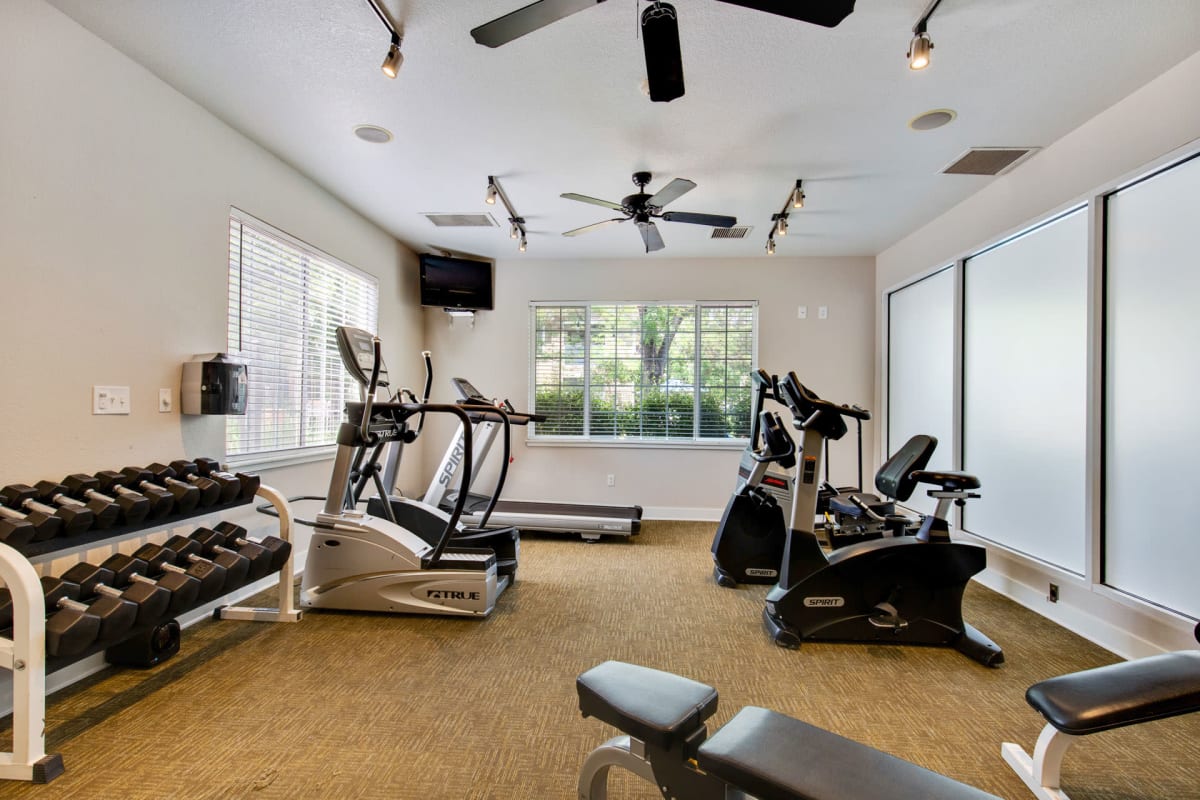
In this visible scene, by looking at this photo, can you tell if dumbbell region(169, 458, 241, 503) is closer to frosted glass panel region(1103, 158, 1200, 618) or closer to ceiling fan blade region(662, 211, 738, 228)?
ceiling fan blade region(662, 211, 738, 228)

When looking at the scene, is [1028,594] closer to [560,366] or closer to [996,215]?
[996,215]

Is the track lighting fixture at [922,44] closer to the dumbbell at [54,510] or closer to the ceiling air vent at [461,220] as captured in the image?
the ceiling air vent at [461,220]

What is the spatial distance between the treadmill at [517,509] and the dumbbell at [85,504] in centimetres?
230

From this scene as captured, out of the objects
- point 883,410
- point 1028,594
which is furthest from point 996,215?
point 1028,594

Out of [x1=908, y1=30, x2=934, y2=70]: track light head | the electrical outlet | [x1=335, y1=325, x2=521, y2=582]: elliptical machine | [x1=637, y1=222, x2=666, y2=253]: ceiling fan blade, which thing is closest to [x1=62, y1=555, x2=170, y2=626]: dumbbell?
the electrical outlet

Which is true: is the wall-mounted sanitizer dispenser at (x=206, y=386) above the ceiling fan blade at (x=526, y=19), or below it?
below

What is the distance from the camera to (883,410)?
5164mm

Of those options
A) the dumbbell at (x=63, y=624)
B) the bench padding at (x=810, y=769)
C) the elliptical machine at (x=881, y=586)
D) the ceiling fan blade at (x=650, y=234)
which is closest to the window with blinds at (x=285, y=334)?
the dumbbell at (x=63, y=624)

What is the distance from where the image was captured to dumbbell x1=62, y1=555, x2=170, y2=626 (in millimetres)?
1787

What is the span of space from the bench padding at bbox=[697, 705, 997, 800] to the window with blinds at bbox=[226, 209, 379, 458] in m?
3.27

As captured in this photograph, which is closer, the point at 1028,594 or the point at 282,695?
the point at 282,695

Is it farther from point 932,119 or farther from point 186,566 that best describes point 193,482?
point 932,119

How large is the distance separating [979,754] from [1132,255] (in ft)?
8.21

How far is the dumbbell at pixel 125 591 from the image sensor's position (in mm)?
1787
